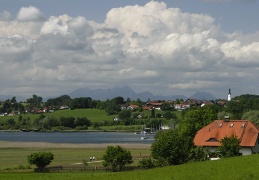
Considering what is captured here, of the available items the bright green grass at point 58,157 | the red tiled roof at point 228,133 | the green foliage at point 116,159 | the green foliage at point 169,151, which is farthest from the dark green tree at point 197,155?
the bright green grass at point 58,157

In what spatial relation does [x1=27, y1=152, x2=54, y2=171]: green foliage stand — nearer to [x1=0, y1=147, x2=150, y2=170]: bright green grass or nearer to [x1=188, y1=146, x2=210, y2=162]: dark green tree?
[x1=0, y1=147, x2=150, y2=170]: bright green grass

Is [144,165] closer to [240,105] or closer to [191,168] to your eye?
[191,168]

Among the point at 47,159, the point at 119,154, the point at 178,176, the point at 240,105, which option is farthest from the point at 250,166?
the point at 240,105

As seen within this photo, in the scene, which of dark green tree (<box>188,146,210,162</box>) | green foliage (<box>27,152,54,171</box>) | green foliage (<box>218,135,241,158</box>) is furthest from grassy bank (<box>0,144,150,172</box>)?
green foliage (<box>218,135,241,158</box>)

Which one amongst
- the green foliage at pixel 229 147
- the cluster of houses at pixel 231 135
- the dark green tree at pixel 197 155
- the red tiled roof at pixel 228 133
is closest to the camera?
the dark green tree at pixel 197 155

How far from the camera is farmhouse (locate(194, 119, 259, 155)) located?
224 ft

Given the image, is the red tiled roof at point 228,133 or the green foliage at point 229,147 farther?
the red tiled roof at point 228,133

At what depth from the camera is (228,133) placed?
7175cm

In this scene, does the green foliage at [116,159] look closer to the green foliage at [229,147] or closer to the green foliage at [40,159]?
the green foliage at [40,159]

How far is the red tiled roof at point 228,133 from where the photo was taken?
227ft

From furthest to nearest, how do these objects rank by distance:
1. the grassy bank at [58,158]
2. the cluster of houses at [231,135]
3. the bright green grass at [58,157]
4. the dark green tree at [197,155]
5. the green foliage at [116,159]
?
the bright green grass at [58,157]
the grassy bank at [58,158]
the cluster of houses at [231,135]
the green foliage at [116,159]
the dark green tree at [197,155]

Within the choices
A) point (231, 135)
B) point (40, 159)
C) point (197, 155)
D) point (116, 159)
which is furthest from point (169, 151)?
point (40, 159)

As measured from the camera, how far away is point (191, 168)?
3925 centimetres

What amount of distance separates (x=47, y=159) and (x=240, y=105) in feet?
387
